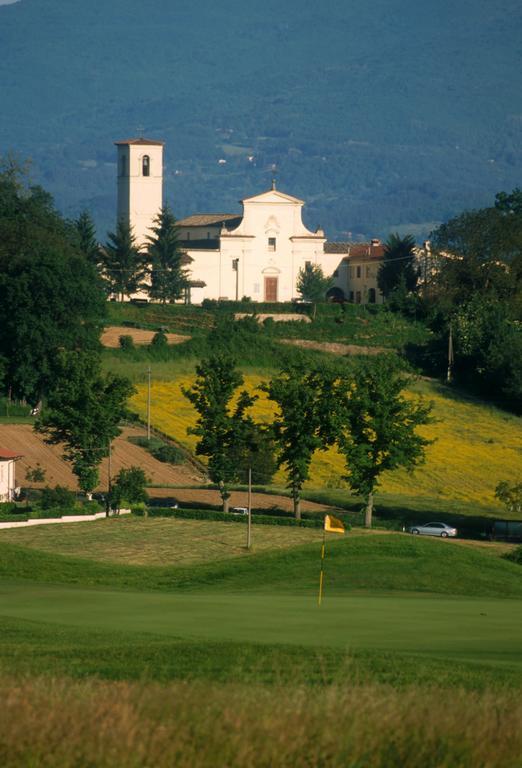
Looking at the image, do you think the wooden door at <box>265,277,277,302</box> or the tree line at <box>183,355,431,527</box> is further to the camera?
the wooden door at <box>265,277,277,302</box>

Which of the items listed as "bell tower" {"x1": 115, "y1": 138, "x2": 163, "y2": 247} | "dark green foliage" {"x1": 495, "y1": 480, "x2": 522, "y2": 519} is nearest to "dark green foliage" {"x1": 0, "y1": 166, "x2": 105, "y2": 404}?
"dark green foliage" {"x1": 495, "y1": 480, "x2": 522, "y2": 519}

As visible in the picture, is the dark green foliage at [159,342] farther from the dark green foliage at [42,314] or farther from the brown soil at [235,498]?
the brown soil at [235,498]

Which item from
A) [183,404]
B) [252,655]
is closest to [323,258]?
[183,404]

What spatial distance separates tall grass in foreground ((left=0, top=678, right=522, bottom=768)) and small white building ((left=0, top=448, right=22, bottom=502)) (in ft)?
181

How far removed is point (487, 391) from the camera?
351 ft

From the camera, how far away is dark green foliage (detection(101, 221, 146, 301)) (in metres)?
126

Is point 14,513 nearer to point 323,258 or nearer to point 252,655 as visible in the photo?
point 252,655

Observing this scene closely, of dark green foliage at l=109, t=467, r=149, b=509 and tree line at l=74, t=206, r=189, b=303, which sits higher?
tree line at l=74, t=206, r=189, b=303

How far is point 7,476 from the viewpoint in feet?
222

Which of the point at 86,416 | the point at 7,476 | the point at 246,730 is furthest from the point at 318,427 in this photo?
→ the point at 246,730

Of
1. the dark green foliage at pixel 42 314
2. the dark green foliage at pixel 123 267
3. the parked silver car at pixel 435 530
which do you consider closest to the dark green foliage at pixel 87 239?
the dark green foliage at pixel 123 267

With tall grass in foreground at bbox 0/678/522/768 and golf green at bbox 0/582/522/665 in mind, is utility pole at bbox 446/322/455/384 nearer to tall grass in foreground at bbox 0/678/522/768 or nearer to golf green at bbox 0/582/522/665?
golf green at bbox 0/582/522/665

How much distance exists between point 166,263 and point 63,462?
5862 cm

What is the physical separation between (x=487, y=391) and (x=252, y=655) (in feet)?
296
